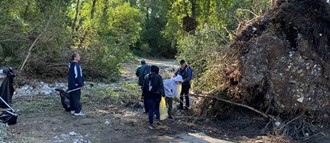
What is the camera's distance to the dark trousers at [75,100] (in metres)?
9.58

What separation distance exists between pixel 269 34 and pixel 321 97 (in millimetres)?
1923

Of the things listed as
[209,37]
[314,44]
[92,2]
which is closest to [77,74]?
[209,37]

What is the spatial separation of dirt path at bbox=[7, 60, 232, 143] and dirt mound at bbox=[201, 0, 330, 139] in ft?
4.63

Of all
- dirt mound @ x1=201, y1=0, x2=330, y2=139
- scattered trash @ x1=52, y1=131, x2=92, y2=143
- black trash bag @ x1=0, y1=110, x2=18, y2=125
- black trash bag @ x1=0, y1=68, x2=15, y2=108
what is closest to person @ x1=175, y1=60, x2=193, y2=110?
dirt mound @ x1=201, y1=0, x2=330, y2=139

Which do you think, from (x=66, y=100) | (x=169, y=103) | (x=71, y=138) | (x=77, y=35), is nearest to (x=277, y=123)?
(x=169, y=103)

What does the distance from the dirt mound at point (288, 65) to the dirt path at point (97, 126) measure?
4.63 ft

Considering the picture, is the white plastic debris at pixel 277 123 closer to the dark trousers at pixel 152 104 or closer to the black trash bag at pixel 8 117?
the dark trousers at pixel 152 104

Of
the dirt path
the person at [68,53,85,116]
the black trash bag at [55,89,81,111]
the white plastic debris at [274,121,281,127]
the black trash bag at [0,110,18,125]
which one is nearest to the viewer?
the dirt path

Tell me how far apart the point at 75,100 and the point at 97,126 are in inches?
48.1

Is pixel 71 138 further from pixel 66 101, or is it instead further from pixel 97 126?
pixel 66 101

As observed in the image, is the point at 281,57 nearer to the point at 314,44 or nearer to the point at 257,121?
the point at 314,44

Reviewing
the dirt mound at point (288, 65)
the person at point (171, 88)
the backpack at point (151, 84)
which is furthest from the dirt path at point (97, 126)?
the dirt mound at point (288, 65)

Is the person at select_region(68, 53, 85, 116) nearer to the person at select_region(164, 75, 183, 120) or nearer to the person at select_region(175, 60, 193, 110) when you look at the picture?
the person at select_region(164, 75, 183, 120)

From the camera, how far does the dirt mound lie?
9.08 metres
